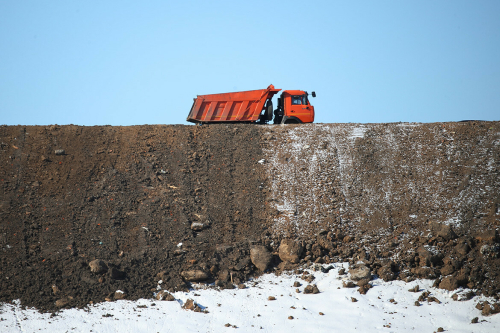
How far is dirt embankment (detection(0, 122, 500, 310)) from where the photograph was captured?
1154 centimetres

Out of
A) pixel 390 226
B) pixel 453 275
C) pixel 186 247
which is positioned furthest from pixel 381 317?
pixel 186 247

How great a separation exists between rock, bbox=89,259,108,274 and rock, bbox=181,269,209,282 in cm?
214

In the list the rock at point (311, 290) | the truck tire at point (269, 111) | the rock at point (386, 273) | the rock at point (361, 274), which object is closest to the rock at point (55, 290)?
the rock at point (311, 290)

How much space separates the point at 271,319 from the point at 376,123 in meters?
11.9

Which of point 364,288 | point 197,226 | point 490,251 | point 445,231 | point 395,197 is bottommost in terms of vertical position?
point 364,288

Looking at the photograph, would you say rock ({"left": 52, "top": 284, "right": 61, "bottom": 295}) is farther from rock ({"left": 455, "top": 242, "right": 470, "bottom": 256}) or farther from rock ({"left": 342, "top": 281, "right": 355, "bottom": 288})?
rock ({"left": 455, "top": 242, "right": 470, "bottom": 256})

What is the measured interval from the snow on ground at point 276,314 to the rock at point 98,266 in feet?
3.77

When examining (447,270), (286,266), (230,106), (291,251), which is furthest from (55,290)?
(230,106)

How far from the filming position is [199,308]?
10422 mm

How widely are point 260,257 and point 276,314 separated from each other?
2.23 metres

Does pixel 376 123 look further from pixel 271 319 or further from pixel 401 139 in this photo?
pixel 271 319

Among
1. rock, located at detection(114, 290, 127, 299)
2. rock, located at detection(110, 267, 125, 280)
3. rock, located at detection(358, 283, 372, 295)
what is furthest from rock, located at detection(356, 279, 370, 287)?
rock, located at detection(110, 267, 125, 280)

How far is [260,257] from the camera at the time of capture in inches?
484

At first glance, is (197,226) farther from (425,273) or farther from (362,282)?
(425,273)
